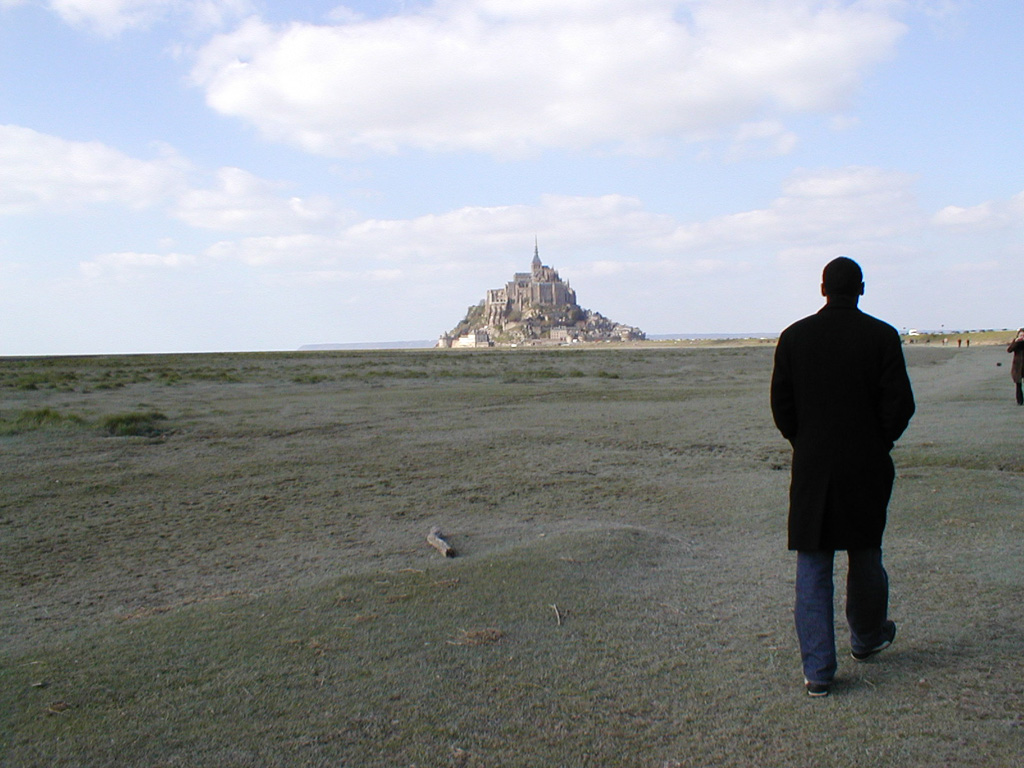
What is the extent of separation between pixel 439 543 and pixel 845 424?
3.78 meters

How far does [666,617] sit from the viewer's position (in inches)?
191

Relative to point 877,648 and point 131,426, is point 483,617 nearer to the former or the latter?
point 877,648

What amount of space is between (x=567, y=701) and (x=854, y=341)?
2157 millimetres

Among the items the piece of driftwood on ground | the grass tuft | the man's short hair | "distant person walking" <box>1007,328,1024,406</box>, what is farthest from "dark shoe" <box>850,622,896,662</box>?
"distant person walking" <box>1007,328,1024,406</box>

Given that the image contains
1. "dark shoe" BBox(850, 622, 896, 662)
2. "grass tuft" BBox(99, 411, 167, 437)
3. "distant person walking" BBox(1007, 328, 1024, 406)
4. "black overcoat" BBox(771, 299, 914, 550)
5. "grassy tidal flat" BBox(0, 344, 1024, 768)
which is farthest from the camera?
"distant person walking" BBox(1007, 328, 1024, 406)

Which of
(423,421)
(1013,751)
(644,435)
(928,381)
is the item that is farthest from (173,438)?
(928,381)

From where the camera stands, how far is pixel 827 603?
3803 millimetres

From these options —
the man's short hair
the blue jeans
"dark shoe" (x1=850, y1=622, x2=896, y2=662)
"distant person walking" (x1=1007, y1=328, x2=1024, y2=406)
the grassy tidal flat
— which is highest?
the man's short hair

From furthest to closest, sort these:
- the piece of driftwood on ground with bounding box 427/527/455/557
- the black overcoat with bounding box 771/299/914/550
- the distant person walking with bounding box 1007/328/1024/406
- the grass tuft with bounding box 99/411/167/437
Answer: the distant person walking with bounding box 1007/328/1024/406 → the grass tuft with bounding box 99/411/167/437 → the piece of driftwood on ground with bounding box 427/527/455/557 → the black overcoat with bounding box 771/299/914/550

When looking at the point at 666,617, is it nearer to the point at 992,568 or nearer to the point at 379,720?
the point at 379,720

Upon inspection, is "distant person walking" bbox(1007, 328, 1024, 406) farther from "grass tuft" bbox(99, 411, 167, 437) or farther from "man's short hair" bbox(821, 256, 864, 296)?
"grass tuft" bbox(99, 411, 167, 437)

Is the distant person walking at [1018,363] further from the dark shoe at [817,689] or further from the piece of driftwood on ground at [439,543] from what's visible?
the dark shoe at [817,689]

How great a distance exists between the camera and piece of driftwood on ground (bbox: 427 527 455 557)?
6.39 meters

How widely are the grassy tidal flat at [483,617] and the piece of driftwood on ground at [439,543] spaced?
0.13 m
